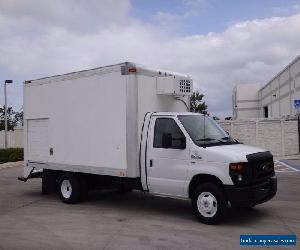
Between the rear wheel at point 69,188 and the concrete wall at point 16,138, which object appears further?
the concrete wall at point 16,138

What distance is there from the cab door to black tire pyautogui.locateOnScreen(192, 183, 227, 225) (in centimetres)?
46

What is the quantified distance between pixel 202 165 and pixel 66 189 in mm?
4283

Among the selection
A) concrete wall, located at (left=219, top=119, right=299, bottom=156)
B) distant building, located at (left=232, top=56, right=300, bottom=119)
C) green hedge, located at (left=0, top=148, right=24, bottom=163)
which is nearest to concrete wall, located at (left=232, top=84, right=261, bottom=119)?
distant building, located at (left=232, top=56, right=300, bottom=119)

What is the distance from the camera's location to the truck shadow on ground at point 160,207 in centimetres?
923

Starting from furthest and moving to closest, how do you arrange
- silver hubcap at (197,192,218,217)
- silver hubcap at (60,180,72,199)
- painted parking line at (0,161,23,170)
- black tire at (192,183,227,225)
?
1. painted parking line at (0,161,23,170)
2. silver hubcap at (60,180,72,199)
3. silver hubcap at (197,192,218,217)
4. black tire at (192,183,227,225)

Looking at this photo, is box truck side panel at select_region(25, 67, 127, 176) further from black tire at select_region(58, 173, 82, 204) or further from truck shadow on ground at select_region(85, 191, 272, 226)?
truck shadow on ground at select_region(85, 191, 272, 226)

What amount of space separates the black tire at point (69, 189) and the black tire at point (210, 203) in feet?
11.6

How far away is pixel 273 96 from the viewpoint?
6262cm

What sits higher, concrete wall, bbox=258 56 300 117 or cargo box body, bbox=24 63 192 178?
concrete wall, bbox=258 56 300 117

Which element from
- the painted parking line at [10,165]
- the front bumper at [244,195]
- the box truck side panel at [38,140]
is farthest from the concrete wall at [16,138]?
the front bumper at [244,195]

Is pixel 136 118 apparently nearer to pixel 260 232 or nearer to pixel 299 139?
pixel 260 232

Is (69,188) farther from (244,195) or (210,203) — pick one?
Answer: (244,195)

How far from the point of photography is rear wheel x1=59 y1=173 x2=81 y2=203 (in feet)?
36.7

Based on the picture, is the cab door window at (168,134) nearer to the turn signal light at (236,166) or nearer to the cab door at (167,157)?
the cab door at (167,157)
